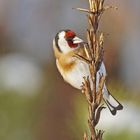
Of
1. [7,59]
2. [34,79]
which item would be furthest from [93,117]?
[7,59]

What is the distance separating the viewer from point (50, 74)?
7.08 feet

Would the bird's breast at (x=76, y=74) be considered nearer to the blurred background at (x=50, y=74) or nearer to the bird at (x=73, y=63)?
the bird at (x=73, y=63)

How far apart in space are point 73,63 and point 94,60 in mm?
182

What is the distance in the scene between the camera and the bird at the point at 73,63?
1.58ft

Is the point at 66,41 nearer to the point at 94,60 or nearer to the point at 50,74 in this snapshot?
the point at 94,60

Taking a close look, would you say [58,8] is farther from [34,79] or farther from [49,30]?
[34,79]

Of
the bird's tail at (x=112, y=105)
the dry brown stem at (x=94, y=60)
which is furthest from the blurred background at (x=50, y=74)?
the dry brown stem at (x=94, y=60)

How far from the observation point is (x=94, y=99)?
0.44 metres

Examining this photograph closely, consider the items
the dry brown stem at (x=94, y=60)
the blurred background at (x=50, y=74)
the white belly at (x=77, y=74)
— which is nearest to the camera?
the dry brown stem at (x=94, y=60)

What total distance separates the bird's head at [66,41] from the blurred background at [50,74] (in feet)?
0.94

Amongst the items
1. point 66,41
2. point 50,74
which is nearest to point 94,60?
point 66,41

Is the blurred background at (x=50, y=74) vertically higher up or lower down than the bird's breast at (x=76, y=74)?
lower down

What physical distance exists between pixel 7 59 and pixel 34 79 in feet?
0.88

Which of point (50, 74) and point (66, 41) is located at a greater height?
point (66, 41)
